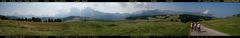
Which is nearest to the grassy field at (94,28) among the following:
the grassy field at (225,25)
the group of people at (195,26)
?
the group of people at (195,26)

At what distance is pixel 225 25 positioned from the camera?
12.3 feet

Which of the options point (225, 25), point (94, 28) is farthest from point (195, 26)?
point (94, 28)

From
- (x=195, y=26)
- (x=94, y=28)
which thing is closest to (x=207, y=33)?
(x=195, y=26)


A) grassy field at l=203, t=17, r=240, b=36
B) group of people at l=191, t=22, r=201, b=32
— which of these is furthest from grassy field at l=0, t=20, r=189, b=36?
grassy field at l=203, t=17, r=240, b=36

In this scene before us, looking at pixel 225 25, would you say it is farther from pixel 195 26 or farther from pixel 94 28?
pixel 94 28

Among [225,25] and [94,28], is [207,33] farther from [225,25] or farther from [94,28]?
[94,28]

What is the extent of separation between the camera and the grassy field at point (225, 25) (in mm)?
3742

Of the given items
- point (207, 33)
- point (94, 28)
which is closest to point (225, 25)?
point (207, 33)

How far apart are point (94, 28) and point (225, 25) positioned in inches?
41.7

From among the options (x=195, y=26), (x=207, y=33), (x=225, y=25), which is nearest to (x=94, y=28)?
(x=195, y=26)

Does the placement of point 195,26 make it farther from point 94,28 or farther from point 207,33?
point 94,28

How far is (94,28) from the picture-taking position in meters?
3.77

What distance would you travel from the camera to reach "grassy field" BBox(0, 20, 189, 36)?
3.76m

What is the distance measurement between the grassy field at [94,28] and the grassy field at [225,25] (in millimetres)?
201
